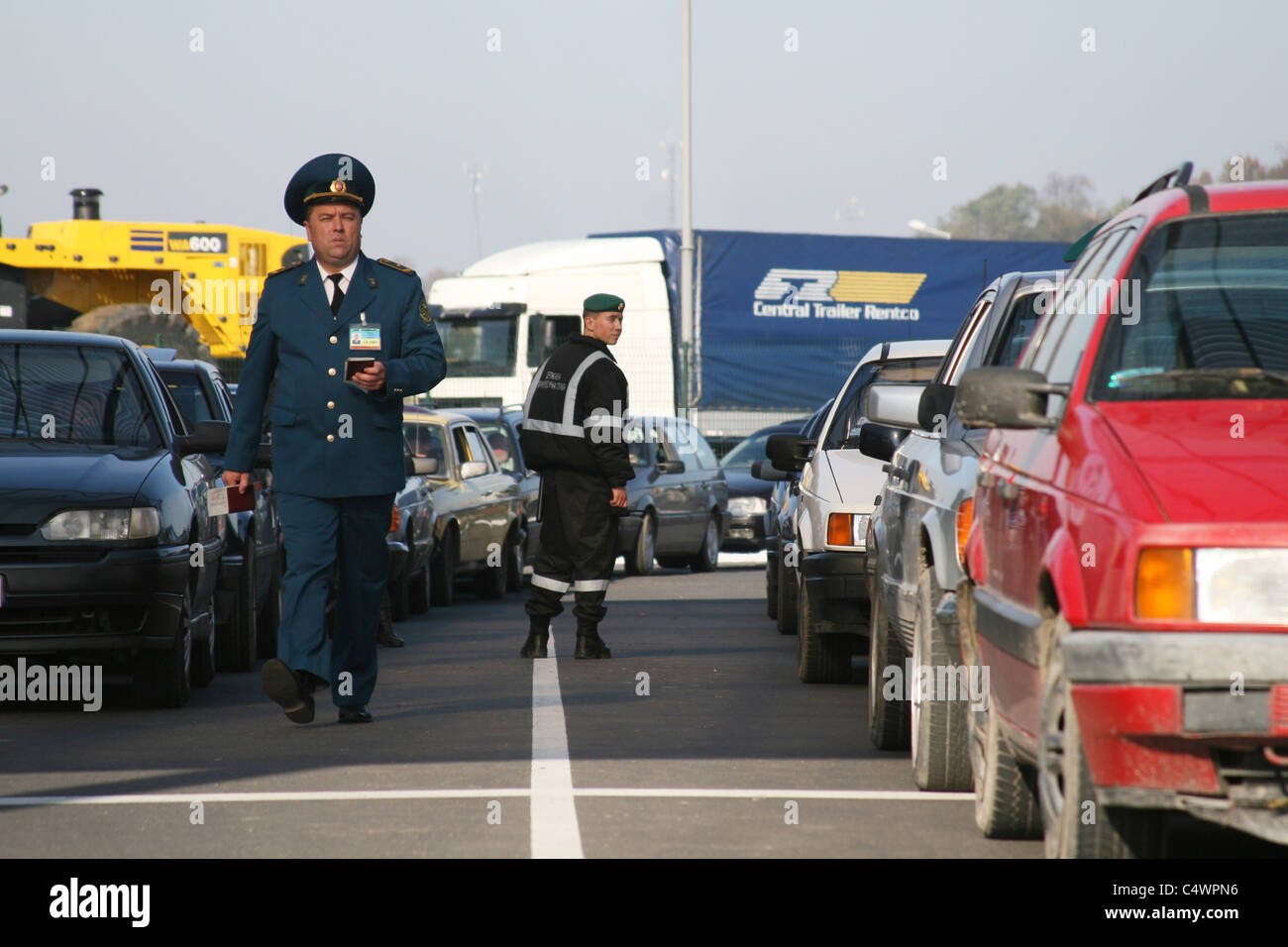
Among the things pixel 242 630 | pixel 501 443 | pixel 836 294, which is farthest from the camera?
pixel 836 294

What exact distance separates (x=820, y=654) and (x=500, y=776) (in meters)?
3.71

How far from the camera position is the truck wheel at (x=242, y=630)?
11.7m

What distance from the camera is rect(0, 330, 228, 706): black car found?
9.16 m

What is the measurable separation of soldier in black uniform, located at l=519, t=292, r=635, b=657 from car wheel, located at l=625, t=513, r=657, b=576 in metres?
9.72

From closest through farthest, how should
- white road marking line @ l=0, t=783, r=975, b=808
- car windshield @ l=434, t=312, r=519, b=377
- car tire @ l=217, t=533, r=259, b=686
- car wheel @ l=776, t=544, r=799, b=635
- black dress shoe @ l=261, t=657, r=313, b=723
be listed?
white road marking line @ l=0, t=783, r=975, b=808, black dress shoe @ l=261, t=657, r=313, b=723, car tire @ l=217, t=533, r=259, b=686, car wheel @ l=776, t=544, r=799, b=635, car windshield @ l=434, t=312, r=519, b=377

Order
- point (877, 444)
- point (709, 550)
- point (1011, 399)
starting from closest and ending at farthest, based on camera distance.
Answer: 1. point (1011, 399)
2. point (877, 444)
3. point (709, 550)

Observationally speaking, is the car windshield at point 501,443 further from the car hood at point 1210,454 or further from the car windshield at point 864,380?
the car hood at point 1210,454

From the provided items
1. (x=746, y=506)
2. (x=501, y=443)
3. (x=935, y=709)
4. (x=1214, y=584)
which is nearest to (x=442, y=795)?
(x=935, y=709)

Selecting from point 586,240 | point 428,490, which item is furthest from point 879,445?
point 586,240

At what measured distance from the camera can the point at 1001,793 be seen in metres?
6.04

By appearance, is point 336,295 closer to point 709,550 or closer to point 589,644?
point 589,644

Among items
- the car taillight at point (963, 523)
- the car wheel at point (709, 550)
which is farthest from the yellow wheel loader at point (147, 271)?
the car taillight at point (963, 523)

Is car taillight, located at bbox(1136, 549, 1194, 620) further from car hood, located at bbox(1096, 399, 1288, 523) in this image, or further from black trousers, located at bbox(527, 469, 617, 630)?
black trousers, located at bbox(527, 469, 617, 630)

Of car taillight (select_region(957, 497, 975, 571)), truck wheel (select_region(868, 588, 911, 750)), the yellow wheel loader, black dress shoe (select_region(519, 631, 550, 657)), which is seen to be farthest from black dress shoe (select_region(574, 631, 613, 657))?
the yellow wheel loader
